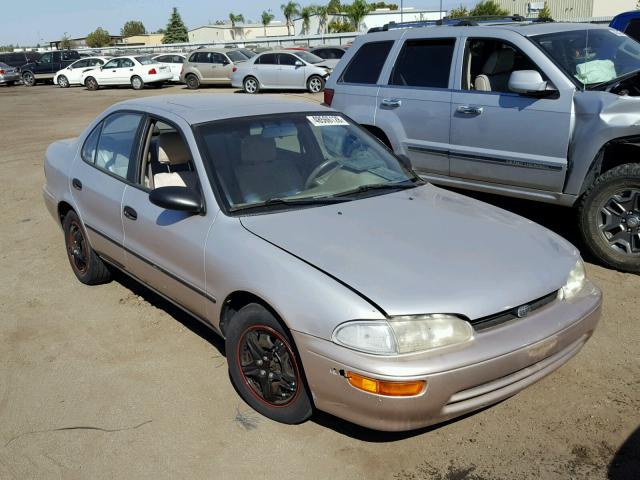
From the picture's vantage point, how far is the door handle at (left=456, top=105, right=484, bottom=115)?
229 inches

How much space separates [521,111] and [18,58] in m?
40.0

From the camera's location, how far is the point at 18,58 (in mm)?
38750

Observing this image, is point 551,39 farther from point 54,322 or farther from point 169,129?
point 54,322

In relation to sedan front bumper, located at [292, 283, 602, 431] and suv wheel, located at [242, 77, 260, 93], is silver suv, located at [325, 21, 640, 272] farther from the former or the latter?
suv wheel, located at [242, 77, 260, 93]

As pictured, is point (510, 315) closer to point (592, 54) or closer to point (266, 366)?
point (266, 366)

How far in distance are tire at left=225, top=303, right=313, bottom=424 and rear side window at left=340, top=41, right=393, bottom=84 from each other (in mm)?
4207

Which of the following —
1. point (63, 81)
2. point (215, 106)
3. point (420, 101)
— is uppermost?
point (215, 106)

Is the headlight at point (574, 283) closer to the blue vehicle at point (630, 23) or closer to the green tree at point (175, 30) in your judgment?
the blue vehicle at point (630, 23)

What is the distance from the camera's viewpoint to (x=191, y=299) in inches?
148

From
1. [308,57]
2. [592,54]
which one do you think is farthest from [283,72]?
[592,54]

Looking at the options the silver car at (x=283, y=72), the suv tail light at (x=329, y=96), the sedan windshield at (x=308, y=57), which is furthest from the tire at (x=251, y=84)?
the suv tail light at (x=329, y=96)

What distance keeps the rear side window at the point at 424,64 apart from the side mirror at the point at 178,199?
341cm

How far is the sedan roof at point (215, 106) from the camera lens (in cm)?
408

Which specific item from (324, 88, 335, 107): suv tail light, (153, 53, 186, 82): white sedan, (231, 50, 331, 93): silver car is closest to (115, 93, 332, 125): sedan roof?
(324, 88, 335, 107): suv tail light
